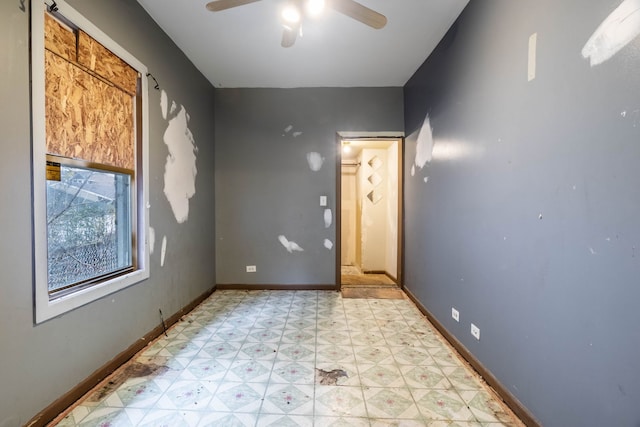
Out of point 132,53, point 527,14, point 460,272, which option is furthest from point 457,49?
point 132,53

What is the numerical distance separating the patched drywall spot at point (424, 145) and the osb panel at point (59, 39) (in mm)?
2856

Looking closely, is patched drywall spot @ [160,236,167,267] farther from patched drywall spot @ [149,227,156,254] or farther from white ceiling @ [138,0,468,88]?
white ceiling @ [138,0,468,88]

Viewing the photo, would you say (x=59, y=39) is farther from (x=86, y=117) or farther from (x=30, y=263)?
(x=30, y=263)

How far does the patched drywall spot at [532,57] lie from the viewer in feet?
4.74

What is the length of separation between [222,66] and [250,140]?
36.5 inches

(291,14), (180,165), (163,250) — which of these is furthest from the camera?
(180,165)

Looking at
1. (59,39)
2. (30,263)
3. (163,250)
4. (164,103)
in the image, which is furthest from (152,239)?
Answer: (59,39)

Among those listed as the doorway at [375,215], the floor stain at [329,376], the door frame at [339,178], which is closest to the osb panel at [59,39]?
the floor stain at [329,376]

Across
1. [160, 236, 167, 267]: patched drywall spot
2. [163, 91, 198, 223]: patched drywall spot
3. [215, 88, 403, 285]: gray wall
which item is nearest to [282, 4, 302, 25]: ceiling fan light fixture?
[163, 91, 198, 223]: patched drywall spot

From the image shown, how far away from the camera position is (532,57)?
4.80 ft

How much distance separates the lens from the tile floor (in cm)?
151

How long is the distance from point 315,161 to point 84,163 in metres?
2.51

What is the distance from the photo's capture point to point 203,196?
3.43m

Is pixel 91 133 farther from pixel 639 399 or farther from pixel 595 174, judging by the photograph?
pixel 639 399
